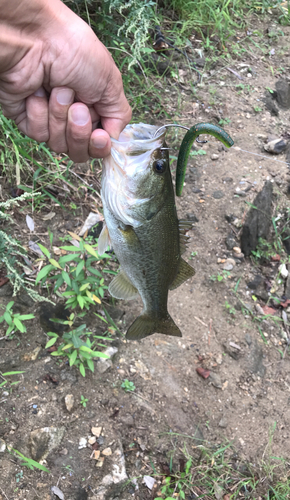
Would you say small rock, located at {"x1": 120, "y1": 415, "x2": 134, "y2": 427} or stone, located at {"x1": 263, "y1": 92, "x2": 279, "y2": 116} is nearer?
small rock, located at {"x1": 120, "y1": 415, "x2": 134, "y2": 427}

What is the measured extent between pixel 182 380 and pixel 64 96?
2.51 metres

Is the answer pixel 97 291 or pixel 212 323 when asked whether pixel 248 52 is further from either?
pixel 97 291

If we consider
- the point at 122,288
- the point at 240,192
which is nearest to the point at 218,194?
the point at 240,192

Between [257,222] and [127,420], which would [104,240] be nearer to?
[127,420]

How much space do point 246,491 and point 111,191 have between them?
262 centimetres

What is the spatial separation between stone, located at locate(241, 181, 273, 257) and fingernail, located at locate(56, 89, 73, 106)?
2915 millimetres

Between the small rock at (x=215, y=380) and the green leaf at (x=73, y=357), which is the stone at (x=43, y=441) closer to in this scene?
the green leaf at (x=73, y=357)

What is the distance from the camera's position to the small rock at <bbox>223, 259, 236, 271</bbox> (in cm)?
414

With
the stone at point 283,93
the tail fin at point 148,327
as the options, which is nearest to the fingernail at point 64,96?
the tail fin at point 148,327

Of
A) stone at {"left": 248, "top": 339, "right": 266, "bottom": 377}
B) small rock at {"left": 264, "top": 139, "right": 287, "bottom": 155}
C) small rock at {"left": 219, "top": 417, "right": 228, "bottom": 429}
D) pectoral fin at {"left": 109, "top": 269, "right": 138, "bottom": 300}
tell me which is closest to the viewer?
pectoral fin at {"left": 109, "top": 269, "right": 138, "bottom": 300}

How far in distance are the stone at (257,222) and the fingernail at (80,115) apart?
2887 millimetres

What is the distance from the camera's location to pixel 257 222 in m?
4.33

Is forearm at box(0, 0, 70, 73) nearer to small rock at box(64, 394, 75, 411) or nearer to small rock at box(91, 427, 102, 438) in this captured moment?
small rock at box(64, 394, 75, 411)

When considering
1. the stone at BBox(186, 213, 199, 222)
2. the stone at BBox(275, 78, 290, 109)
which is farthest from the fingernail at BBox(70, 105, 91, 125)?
the stone at BBox(275, 78, 290, 109)
